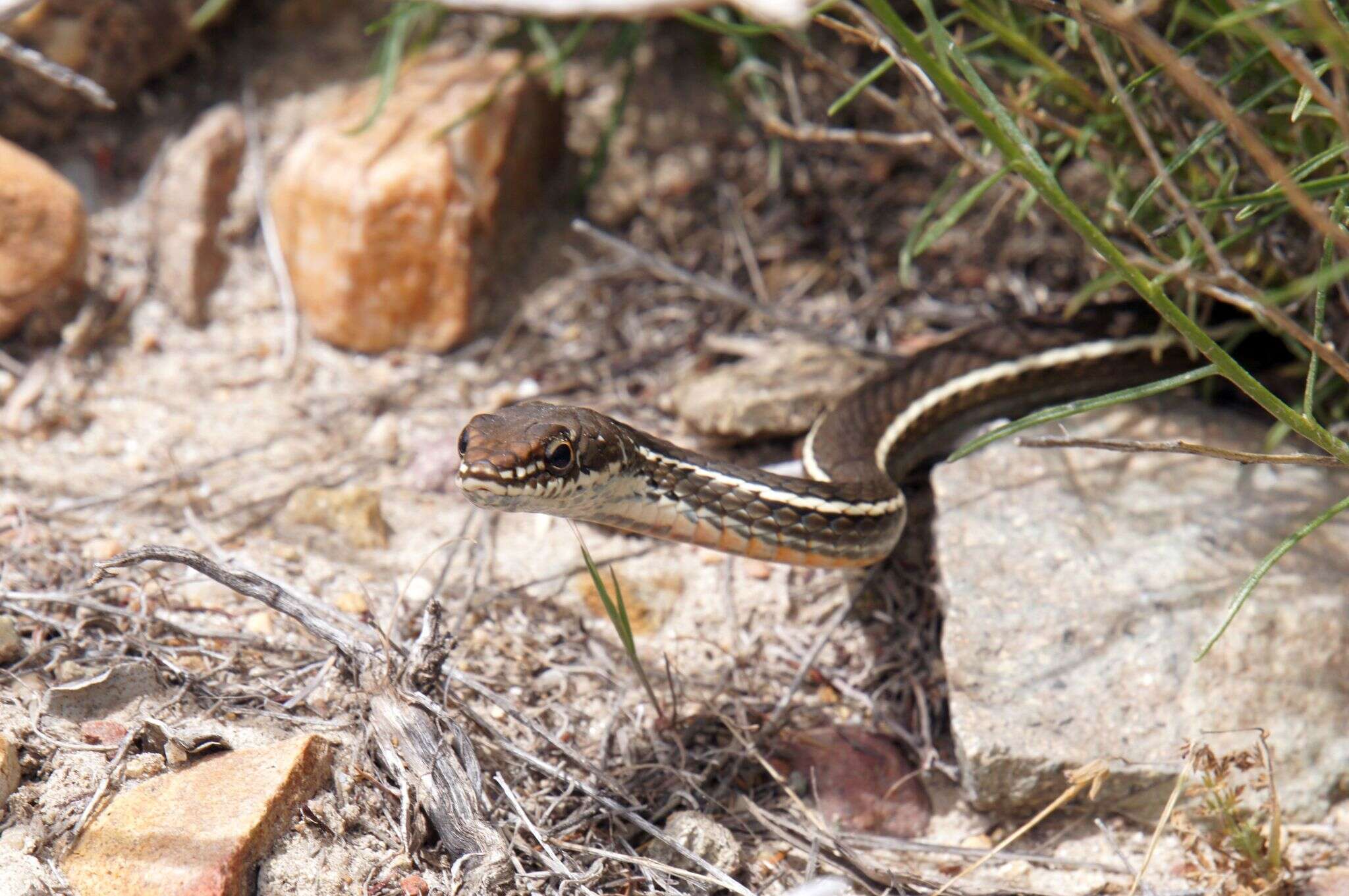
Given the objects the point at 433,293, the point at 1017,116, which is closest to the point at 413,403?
the point at 433,293

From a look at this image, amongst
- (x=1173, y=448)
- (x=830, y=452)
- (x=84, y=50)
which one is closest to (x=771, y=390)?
(x=830, y=452)

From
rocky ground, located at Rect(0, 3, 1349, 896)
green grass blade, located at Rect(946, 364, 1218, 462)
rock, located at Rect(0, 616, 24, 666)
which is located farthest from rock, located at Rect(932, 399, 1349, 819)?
rock, located at Rect(0, 616, 24, 666)

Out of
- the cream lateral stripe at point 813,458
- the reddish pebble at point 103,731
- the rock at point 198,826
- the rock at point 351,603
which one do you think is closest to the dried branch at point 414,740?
the rock at point 198,826

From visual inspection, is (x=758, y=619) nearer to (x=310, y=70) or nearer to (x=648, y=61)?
(x=648, y=61)

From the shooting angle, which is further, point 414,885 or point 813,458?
point 813,458

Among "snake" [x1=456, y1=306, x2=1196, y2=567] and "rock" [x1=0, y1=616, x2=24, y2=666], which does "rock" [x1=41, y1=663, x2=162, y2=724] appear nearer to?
"rock" [x1=0, y1=616, x2=24, y2=666]

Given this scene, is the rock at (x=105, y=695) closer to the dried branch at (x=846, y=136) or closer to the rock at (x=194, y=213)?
the rock at (x=194, y=213)

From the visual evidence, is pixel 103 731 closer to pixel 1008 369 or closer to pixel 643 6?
pixel 643 6
